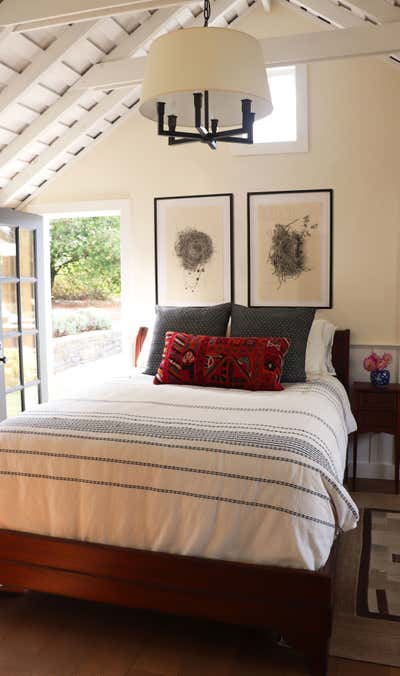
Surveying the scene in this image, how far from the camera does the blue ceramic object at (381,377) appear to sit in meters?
3.94

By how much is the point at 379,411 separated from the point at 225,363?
1.14m

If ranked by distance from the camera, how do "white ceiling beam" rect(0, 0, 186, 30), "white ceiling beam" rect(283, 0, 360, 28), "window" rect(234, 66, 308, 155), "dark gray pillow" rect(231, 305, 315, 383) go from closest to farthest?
"white ceiling beam" rect(0, 0, 186, 30) < "dark gray pillow" rect(231, 305, 315, 383) < "white ceiling beam" rect(283, 0, 360, 28) < "window" rect(234, 66, 308, 155)

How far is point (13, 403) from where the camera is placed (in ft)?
14.8

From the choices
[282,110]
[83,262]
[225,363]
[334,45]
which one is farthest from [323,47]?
[83,262]

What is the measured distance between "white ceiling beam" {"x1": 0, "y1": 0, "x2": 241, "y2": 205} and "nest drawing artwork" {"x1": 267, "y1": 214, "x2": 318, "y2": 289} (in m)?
1.40

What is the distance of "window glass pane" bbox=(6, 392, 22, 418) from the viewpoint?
4.44m

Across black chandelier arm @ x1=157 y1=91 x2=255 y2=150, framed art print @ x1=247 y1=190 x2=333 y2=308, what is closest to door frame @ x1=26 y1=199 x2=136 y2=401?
framed art print @ x1=247 y1=190 x2=333 y2=308

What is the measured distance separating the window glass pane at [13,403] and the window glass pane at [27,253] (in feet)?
2.90

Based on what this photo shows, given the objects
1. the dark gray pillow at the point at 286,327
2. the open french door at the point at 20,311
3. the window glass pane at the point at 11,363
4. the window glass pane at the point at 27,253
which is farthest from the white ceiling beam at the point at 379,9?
the window glass pane at the point at 11,363

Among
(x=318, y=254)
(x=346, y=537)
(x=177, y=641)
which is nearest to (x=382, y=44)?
(x=318, y=254)

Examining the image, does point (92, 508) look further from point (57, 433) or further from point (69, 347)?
point (69, 347)

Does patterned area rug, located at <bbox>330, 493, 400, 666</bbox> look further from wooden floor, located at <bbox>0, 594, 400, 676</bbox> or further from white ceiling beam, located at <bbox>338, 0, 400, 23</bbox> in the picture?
white ceiling beam, located at <bbox>338, 0, 400, 23</bbox>

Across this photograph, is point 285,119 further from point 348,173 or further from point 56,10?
point 56,10

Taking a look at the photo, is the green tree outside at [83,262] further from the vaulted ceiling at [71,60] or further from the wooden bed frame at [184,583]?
the wooden bed frame at [184,583]
